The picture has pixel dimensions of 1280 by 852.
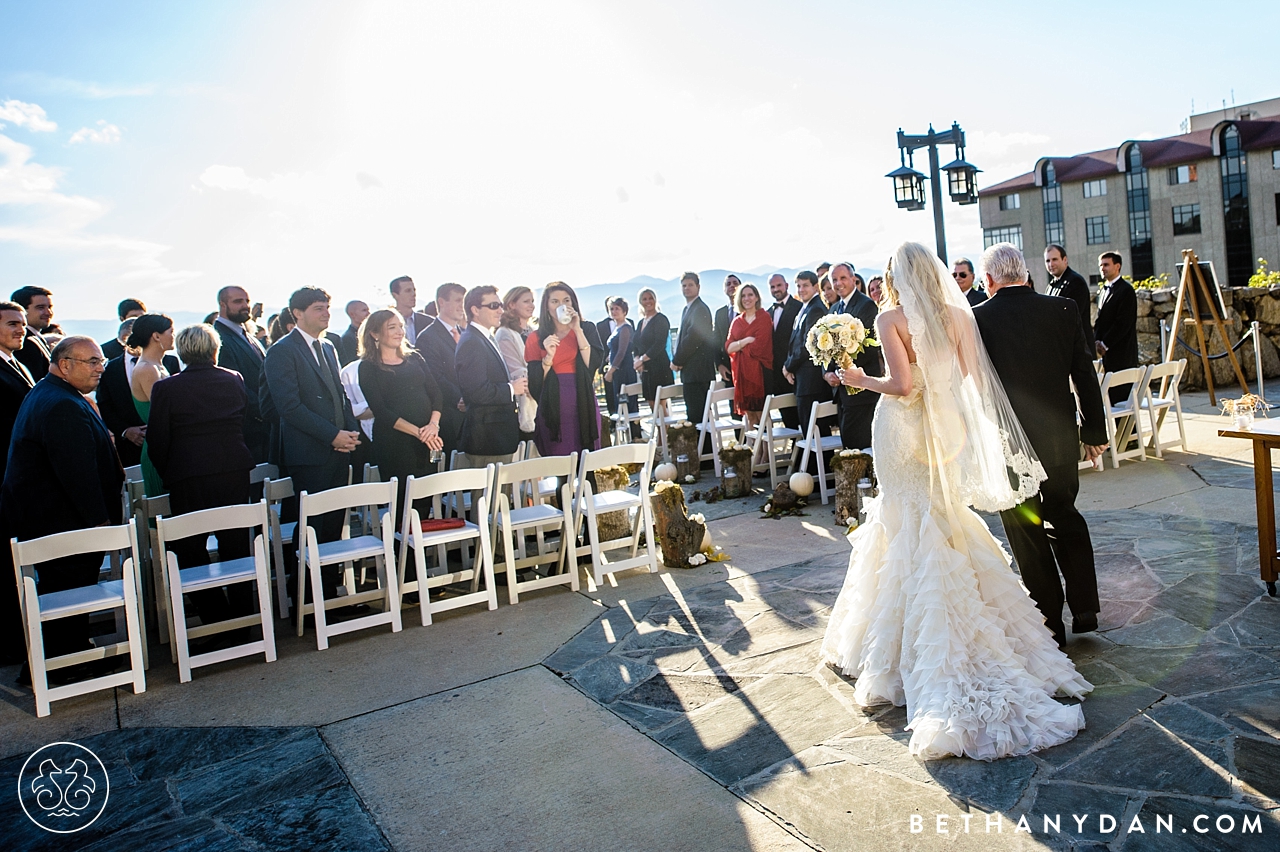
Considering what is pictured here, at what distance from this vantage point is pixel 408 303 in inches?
358

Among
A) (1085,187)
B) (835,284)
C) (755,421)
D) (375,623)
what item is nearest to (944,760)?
(375,623)

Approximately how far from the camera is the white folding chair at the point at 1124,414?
27.0 feet

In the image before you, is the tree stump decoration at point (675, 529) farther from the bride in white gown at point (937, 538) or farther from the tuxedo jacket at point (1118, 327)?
the tuxedo jacket at point (1118, 327)

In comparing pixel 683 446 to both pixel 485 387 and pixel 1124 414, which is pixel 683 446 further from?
pixel 1124 414

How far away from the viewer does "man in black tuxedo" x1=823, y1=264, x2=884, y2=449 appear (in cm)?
803

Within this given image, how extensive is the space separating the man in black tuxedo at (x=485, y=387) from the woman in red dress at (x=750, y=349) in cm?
363

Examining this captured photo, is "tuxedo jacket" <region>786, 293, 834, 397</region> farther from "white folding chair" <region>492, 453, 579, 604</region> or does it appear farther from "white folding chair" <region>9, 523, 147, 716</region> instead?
"white folding chair" <region>9, 523, 147, 716</region>

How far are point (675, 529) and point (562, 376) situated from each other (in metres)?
1.70

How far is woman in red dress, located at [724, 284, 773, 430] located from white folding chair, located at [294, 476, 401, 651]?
17.2 ft

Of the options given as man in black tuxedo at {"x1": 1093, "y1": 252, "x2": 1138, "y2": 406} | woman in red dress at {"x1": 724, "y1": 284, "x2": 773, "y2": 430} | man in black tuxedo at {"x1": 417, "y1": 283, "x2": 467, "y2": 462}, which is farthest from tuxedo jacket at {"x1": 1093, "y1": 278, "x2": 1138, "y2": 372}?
man in black tuxedo at {"x1": 417, "y1": 283, "x2": 467, "y2": 462}

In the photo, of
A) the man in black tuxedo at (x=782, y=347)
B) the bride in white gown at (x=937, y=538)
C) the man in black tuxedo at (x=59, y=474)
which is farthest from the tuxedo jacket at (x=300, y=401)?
the man in black tuxedo at (x=782, y=347)

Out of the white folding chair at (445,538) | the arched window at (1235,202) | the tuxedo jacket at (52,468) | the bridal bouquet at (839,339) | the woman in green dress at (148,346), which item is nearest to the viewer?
the bridal bouquet at (839,339)

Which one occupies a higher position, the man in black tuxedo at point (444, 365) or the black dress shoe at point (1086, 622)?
the man in black tuxedo at point (444, 365)

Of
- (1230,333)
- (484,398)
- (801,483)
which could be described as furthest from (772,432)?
(1230,333)
